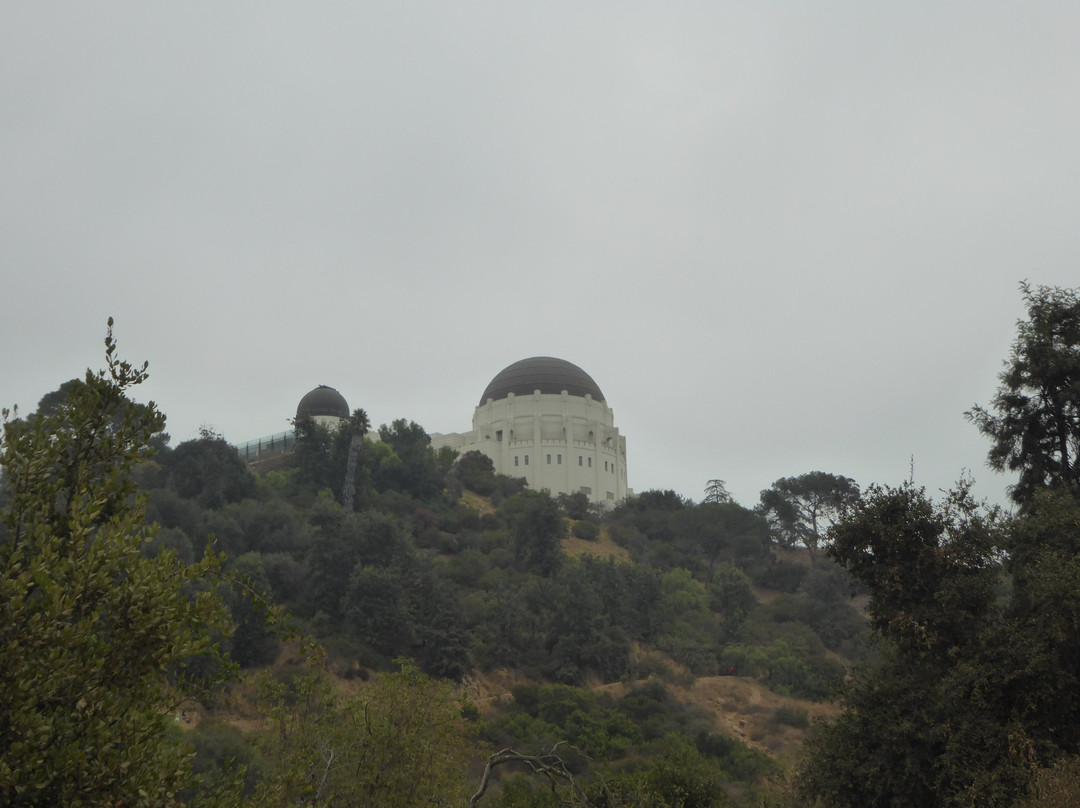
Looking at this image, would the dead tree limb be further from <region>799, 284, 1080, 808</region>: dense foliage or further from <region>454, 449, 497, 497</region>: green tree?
<region>454, 449, 497, 497</region>: green tree

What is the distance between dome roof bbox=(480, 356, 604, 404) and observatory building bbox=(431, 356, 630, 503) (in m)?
0.07

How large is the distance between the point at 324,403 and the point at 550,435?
54.0 ft

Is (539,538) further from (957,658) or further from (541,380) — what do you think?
(957,658)

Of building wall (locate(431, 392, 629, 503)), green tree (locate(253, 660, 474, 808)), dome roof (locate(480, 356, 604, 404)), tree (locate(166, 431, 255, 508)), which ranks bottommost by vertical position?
green tree (locate(253, 660, 474, 808))

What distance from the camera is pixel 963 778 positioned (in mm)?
12750

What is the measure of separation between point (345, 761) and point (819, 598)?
132 feet

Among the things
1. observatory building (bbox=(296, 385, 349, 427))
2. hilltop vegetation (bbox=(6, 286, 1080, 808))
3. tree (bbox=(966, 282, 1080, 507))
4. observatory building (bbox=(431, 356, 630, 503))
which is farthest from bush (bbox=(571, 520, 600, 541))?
tree (bbox=(966, 282, 1080, 507))

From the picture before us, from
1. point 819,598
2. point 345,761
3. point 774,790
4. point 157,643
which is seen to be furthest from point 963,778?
point 819,598

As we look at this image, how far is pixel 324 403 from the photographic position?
63.9 meters

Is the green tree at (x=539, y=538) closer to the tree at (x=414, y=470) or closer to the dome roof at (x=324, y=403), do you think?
the tree at (x=414, y=470)

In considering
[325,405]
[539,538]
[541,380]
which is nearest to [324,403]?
[325,405]

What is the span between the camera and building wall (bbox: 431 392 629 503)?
6325 centimetres

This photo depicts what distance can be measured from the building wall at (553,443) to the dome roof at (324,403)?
7639 mm

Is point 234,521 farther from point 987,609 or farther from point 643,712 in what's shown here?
point 987,609
